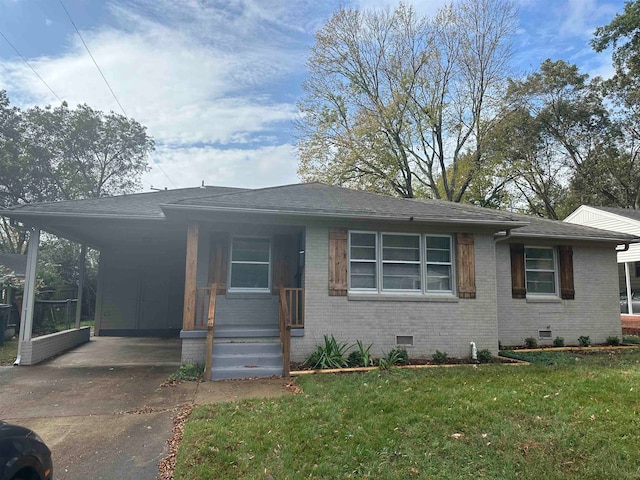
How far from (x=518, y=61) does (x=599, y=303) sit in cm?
1634

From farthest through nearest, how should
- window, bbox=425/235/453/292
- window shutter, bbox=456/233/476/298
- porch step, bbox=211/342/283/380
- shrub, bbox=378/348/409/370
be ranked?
window, bbox=425/235/453/292
window shutter, bbox=456/233/476/298
shrub, bbox=378/348/409/370
porch step, bbox=211/342/283/380

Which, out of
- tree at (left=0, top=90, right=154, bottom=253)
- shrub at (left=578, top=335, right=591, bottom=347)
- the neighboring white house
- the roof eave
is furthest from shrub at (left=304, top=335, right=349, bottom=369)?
tree at (left=0, top=90, right=154, bottom=253)

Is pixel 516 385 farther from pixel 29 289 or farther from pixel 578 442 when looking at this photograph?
pixel 29 289

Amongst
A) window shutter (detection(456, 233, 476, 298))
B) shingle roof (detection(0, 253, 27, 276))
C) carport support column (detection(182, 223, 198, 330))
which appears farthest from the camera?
shingle roof (detection(0, 253, 27, 276))

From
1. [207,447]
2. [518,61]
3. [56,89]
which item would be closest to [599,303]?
[207,447]

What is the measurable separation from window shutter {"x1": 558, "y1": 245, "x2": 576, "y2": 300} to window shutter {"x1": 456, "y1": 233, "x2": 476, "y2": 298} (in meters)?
3.58

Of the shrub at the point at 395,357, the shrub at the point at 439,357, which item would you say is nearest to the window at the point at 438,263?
the shrub at the point at 439,357

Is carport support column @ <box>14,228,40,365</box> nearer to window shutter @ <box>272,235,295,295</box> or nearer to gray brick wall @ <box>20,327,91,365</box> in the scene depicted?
gray brick wall @ <box>20,327,91,365</box>

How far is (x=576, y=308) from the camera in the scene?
33.8 ft

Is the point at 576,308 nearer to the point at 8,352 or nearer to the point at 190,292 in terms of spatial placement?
the point at 190,292

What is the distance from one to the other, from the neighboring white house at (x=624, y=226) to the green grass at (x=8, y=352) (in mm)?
19358

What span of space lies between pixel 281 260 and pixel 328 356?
2.58 meters

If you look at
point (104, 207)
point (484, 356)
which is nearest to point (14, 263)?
point (104, 207)

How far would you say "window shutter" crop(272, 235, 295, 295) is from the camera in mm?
8875
